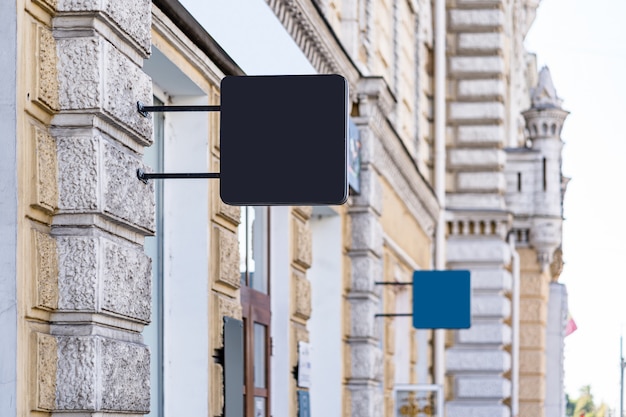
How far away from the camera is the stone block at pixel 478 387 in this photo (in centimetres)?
2705

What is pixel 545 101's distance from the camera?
29609 millimetres

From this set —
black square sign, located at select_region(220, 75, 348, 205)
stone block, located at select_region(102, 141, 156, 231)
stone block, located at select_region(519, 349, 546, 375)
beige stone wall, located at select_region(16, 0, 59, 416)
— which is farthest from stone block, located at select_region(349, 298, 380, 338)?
stone block, located at select_region(519, 349, 546, 375)

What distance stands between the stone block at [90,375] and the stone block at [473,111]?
20.5 meters

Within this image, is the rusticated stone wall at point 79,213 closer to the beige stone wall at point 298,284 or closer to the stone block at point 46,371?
the stone block at point 46,371

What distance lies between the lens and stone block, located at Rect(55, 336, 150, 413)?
6691mm

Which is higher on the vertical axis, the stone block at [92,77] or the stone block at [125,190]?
the stone block at [92,77]

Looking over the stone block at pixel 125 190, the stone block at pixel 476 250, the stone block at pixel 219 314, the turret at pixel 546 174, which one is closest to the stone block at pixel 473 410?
the stone block at pixel 476 250

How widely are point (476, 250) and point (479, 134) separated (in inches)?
73.7

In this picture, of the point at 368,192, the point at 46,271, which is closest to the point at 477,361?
the point at 368,192

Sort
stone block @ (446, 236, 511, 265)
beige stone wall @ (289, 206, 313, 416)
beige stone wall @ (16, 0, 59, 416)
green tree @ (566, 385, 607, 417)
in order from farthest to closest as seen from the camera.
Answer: green tree @ (566, 385, 607, 417) < stone block @ (446, 236, 511, 265) < beige stone wall @ (289, 206, 313, 416) < beige stone wall @ (16, 0, 59, 416)

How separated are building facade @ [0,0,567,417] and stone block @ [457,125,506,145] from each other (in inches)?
1.6

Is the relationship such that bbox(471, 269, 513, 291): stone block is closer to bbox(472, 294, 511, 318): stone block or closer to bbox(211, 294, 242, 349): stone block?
bbox(472, 294, 511, 318): stone block

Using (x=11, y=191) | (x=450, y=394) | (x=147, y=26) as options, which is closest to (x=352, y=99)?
(x=147, y=26)

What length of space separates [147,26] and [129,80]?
421 millimetres
